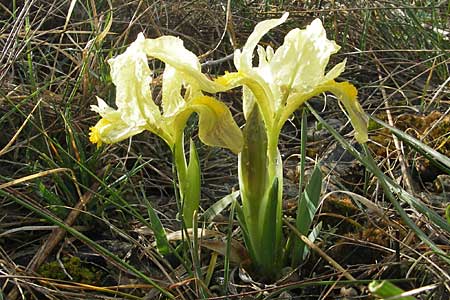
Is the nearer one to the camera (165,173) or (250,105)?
(250,105)

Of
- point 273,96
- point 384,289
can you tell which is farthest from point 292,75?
point 384,289

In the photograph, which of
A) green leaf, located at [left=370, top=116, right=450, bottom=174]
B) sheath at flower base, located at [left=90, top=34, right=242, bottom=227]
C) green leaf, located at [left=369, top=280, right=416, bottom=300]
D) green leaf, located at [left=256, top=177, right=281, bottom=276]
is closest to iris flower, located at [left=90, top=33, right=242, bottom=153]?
sheath at flower base, located at [left=90, top=34, right=242, bottom=227]

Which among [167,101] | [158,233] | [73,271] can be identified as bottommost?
[73,271]

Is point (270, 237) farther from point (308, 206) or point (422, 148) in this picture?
point (422, 148)

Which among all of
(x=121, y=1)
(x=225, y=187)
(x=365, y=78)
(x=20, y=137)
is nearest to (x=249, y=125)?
(x=225, y=187)

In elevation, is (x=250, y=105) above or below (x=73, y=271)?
above

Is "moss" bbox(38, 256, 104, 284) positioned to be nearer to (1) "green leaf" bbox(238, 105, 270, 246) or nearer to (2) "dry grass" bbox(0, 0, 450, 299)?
(2) "dry grass" bbox(0, 0, 450, 299)

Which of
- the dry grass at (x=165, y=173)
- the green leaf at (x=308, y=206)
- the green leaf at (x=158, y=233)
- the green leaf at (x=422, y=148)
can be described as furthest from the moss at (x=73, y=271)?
the green leaf at (x=422, y=148)
